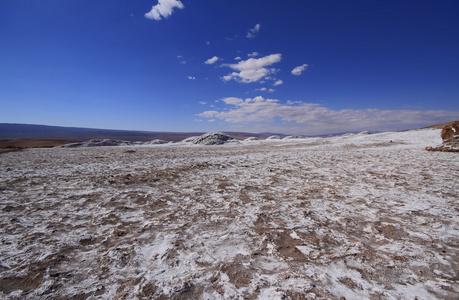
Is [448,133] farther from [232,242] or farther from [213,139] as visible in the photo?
[213,139]

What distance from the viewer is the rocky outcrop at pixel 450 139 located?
13.5 metres

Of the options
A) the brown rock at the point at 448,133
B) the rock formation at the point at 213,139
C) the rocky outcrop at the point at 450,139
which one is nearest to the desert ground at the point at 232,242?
the rocky outcrop at the point at 450,139

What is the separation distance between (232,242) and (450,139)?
64.6ft

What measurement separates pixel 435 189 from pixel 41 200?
11.2 metres

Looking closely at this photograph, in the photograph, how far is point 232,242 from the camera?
3.27m

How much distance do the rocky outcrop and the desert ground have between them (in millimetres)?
11009

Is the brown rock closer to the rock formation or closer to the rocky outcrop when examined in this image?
the rocky outcrop

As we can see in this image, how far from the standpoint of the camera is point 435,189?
5.60 metres

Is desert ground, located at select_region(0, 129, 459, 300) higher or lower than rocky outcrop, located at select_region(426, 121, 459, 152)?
lower

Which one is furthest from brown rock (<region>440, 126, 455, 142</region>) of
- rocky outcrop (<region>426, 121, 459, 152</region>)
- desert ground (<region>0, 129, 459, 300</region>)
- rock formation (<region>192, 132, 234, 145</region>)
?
rock formation (<region>192, 132, 234, 145</region>)

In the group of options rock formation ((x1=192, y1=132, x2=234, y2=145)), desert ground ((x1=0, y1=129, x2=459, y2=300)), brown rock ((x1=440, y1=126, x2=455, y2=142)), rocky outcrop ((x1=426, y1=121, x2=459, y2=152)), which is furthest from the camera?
rock formation ((x1=192, y1=132, x2=234, y2=145))

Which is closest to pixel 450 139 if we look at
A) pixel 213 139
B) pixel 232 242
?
pixel 232 242

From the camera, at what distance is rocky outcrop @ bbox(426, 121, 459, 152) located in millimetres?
13522

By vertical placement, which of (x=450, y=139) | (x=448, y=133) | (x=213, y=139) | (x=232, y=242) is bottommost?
(x=232, y=242)
